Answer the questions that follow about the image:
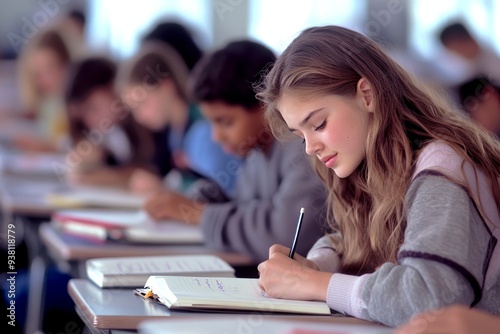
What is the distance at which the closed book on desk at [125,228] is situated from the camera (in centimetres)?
240

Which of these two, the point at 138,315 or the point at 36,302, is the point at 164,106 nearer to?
the point at 36,302

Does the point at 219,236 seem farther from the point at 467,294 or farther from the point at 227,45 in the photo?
the point at 467,294

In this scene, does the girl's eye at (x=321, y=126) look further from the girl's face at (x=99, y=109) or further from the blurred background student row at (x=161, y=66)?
the girl's face at (x=99, y=109)

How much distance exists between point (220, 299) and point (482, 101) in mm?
2404

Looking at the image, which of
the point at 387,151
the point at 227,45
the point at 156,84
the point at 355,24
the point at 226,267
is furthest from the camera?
the point at 355,24

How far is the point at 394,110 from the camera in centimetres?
157

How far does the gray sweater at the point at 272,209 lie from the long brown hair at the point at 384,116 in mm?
477

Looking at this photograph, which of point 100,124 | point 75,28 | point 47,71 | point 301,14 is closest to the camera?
point 100,124

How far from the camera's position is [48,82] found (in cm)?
559

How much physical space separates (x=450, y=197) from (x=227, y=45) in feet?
Answer: 4.42

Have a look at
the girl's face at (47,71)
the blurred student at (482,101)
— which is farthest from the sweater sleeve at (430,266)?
the girl's face at (47,71)

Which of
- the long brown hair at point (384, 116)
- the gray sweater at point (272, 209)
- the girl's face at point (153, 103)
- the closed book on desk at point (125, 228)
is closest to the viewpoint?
the long brown hair at point (384, 116)

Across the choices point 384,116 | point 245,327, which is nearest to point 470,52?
point 384,116

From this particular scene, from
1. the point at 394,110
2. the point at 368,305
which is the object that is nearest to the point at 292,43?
the point at 394,110
